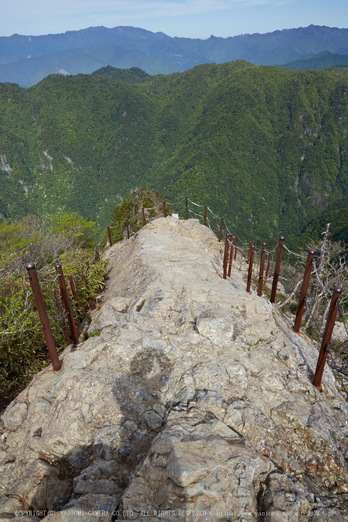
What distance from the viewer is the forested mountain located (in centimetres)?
14225

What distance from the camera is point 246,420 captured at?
4.78 metres

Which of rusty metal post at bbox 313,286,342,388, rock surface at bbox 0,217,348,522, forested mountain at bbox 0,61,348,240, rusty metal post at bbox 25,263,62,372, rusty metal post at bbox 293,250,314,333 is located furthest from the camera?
forested mountain at bbox 0,61,348,240

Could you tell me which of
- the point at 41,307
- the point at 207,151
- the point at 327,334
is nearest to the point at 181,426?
the point at 327,334

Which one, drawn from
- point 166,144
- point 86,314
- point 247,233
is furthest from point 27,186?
point 86,314

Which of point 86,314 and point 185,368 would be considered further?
point 86,314

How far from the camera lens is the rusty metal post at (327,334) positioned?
5.49 metres

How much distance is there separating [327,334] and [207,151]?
15427cm

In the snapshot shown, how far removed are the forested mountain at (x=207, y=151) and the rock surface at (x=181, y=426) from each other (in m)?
122

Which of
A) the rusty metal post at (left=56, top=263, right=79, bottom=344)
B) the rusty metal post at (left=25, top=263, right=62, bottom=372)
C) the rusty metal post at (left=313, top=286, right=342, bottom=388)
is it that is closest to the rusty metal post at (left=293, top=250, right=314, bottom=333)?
the rusty metal post at (left=313, top=286, right=342, bottom=388)

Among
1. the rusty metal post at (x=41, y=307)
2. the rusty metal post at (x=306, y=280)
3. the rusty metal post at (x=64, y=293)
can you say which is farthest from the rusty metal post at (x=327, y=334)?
the rusty metal post at (x=64, y=293)

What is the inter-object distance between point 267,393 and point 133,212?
31.8 m

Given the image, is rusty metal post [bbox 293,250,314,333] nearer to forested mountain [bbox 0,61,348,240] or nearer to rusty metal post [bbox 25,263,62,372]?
rusty metal post [bbox 25,263,62,372]

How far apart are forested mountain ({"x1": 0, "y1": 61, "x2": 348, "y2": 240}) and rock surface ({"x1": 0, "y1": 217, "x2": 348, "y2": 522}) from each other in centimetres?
12162

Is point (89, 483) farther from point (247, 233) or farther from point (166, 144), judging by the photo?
point (166, 144)
